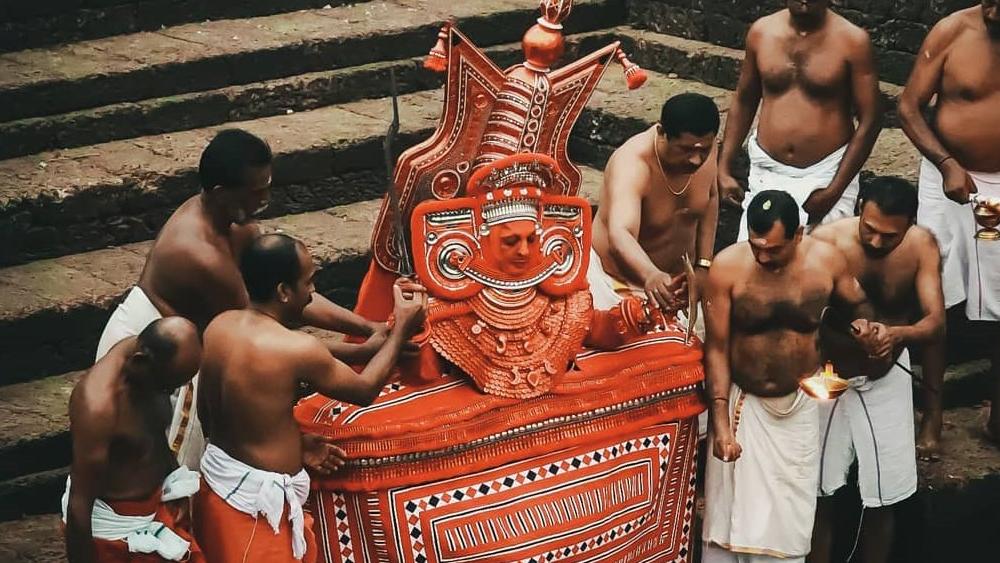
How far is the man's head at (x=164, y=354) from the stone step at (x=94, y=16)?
4.10 metres

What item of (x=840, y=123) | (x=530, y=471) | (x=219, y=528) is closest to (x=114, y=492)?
(x=219, y=528)

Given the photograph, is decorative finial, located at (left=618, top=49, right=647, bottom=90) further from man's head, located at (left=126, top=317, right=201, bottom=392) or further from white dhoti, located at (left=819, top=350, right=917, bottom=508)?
man's head, located at (left=126, top=317, right=201, bottom=392)

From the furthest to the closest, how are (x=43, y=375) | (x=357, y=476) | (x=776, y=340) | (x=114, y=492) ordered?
(x=43, y=375), (x=776, y=340), (x=357, y=476), (x=114, y=492)

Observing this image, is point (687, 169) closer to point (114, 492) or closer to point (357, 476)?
point (357, 476)

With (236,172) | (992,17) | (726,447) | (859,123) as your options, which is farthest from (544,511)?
(992,17)

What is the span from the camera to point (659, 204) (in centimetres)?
615

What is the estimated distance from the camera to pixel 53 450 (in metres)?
6.22

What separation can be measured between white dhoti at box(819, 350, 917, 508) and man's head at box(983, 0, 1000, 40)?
1.46m

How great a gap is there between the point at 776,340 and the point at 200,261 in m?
2.02

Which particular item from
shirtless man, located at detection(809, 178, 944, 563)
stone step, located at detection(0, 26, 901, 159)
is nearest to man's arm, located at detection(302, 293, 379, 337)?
shirtless man, located at detection(809, 178, 944, 563)

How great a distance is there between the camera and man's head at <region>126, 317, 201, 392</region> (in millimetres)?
4668

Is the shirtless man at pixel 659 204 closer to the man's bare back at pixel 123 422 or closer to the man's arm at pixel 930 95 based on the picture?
the man's arm at pixel 930 95

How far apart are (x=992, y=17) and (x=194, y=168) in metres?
3.62

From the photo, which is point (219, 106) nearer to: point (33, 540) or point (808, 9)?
point (33, 540)
